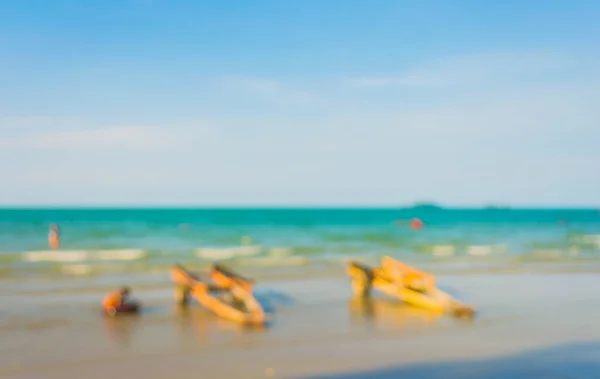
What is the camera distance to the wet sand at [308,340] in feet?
30.6

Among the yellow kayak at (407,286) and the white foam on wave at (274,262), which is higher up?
the yellow kayak at (407,286)

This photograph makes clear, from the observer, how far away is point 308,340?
1155cm

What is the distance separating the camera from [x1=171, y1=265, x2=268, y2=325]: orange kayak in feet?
43.3

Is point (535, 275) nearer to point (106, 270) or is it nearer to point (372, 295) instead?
point (372, 295)

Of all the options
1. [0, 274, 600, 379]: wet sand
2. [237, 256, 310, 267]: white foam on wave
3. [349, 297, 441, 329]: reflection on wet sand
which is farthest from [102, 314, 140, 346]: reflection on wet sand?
[237, 256, 310, 267]: white foam on wave

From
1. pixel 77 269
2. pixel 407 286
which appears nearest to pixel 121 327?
pixel 407 286

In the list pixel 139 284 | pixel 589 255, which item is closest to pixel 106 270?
pixel 139 284

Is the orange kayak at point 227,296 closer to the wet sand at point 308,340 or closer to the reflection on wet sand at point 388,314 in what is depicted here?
the wet sand at point 308,340

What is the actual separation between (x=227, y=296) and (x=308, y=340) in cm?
552

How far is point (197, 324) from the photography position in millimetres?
13039

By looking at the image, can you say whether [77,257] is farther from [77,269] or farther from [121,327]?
[121,327]

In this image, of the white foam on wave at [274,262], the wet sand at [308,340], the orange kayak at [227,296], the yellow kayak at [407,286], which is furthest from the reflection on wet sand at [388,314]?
the white foam on wave at [274,262]

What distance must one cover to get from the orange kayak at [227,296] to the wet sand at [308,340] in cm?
29

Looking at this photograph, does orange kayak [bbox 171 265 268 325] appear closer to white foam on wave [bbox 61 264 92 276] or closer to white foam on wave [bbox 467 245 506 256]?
white foam on wave [bbox 61 264 92 276]
